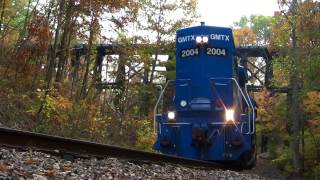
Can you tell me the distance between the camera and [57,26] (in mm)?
17578

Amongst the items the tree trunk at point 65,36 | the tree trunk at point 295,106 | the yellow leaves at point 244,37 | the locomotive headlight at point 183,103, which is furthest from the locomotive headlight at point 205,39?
the yellow leaves at point 244,37

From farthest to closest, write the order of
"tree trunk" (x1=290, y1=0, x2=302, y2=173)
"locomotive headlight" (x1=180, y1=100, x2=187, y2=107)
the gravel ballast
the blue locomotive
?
"tree trunk" (x1=290, y1=0, x2=302, y2=173) < "locomotive headlight" (x1=180, y1=100, x2=187, y2=107) < the blue locomotive < the gravel ballast

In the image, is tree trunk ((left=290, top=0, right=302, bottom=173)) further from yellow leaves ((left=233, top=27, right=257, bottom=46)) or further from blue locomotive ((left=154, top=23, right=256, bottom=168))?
yellow leaves ((left=233, top=27, right=257, bottom=46))

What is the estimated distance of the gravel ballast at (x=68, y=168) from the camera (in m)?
4.08

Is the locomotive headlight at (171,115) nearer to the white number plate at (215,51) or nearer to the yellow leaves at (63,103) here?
the white number plate at (215,51)

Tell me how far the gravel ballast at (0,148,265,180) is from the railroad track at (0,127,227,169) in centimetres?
24

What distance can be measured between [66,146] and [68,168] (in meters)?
1.27

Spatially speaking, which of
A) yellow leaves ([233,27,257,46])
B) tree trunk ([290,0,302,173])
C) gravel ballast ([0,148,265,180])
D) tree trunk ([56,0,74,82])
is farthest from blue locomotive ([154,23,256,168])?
yellow leaves ([233,27,257,46])

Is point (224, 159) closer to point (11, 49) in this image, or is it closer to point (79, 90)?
point (11, 49)

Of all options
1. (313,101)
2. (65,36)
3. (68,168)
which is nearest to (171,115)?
(68,168)

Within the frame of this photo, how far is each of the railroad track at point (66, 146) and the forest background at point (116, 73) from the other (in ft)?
15.5

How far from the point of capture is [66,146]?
6.17 meters

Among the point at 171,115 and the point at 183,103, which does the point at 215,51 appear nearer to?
the point at 183,103

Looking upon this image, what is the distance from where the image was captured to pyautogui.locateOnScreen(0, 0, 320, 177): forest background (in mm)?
14836
